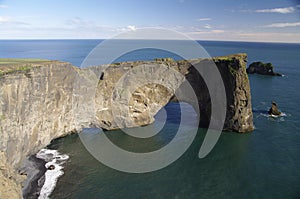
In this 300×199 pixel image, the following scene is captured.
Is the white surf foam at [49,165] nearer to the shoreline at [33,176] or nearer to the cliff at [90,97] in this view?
the shoreline at [33,176]

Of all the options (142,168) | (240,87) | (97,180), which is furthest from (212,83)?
(97,180)

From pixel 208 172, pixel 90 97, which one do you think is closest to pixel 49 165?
pixel 90 97

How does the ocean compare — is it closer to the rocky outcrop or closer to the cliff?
the cliff

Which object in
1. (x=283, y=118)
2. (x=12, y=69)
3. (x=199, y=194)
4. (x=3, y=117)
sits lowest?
(x=199, y=194)

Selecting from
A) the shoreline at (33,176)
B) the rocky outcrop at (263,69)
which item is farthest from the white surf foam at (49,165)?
the rocky outcrop at (263,69)

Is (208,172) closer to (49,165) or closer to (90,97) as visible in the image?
(49,165)

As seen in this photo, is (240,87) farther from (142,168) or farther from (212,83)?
(142,168)
